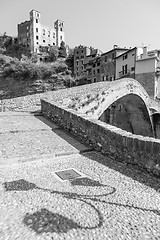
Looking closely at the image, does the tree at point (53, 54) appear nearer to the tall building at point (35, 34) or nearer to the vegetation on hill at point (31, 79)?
the tall building at point (35, 34)

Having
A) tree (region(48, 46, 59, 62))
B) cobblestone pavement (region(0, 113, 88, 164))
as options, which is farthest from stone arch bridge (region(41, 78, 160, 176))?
tree (region(48, 46, 59, 62))

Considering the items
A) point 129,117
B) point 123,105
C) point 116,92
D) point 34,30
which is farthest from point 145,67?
point 34,30

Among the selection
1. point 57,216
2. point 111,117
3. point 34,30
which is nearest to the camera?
point 57,216

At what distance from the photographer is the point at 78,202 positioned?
2951mm

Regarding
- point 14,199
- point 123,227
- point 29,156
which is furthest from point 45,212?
point 29,156

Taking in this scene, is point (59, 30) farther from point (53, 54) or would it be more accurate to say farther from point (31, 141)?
point (31, 141)

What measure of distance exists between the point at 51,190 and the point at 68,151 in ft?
6.55

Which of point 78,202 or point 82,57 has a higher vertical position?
point 82,57

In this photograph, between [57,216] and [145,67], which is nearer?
[57,216]

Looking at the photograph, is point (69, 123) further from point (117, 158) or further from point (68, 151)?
point (117, 158)

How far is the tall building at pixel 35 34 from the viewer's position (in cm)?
5638

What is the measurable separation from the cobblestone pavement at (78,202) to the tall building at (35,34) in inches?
2261

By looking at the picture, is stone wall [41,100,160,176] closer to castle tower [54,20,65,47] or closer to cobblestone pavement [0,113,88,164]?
cobblestone pavement [0,113,88,164]

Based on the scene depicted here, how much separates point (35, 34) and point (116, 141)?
5977 centimetres
